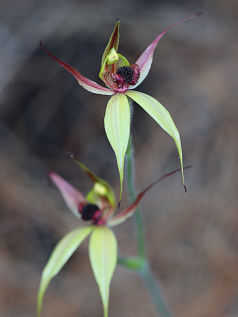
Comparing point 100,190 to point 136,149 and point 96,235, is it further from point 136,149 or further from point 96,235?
point 136,149

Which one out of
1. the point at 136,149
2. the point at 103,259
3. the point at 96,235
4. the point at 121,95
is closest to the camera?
the point at 121,95

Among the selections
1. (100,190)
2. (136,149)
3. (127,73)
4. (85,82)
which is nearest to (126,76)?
(127,73)

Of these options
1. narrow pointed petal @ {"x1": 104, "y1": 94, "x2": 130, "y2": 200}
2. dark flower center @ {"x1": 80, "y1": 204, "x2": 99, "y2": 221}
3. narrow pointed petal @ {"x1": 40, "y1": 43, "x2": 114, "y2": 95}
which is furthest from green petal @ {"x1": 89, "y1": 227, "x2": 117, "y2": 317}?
narrow pointed petal @ {"x1": 40, "y1": 43, "x2": 114, "y2": 95}

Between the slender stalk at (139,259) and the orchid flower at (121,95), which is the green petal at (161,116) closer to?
the orchid flower at (121,95)

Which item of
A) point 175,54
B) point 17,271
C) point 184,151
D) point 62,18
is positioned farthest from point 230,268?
point 62,18

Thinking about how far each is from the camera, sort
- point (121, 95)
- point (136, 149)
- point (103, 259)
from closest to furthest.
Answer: point (121, 95) → point (103, 259) → point (136, 149)

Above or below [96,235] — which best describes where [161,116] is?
above

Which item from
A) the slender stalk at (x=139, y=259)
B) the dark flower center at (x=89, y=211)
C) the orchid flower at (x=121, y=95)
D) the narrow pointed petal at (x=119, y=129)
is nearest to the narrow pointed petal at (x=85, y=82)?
the orchid flower at (x=121, y=95)
